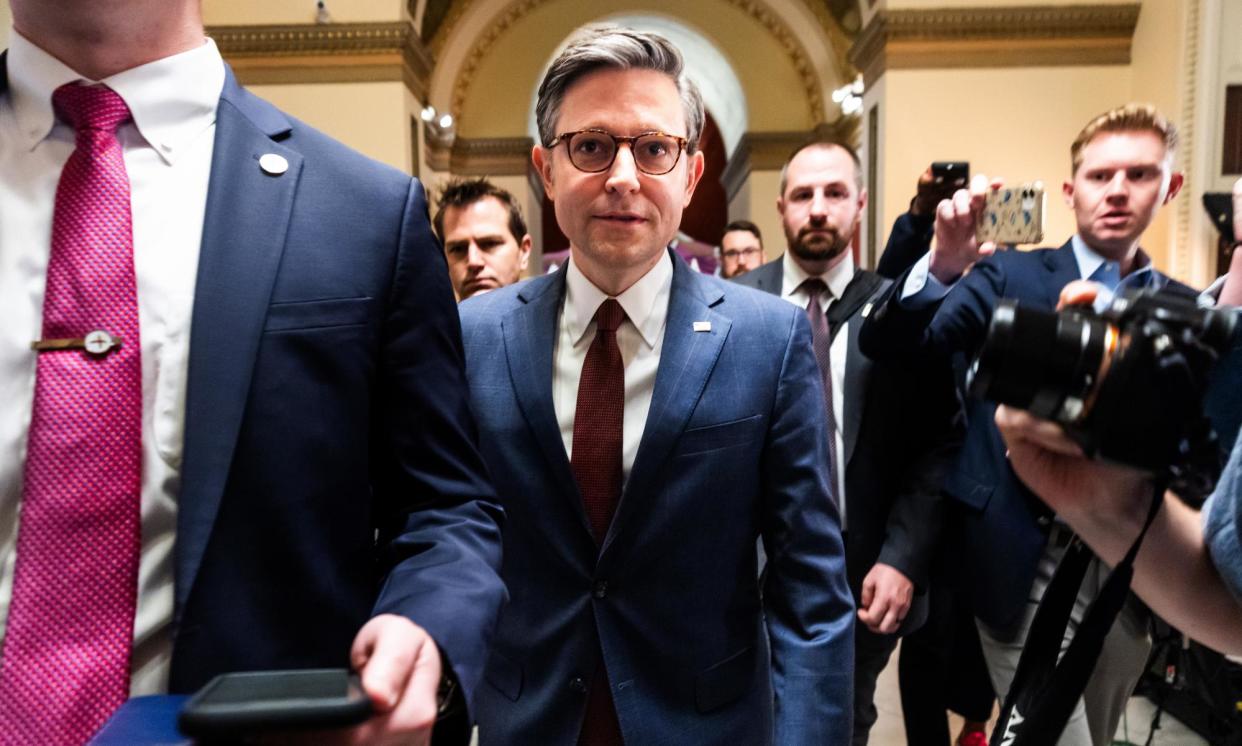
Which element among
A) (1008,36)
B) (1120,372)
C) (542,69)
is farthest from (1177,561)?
(542,69)

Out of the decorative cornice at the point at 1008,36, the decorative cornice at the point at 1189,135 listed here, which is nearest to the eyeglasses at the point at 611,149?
the decorative cornice at the point at 1189,135

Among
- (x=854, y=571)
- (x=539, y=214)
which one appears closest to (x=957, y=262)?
(x=854, y=571)

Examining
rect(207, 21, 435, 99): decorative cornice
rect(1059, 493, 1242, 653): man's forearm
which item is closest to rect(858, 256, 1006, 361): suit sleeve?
rect(1059, 493, 1242, 653): man's forearm

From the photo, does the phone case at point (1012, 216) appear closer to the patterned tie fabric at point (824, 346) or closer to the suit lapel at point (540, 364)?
the patterned tie fabric at point (824, 346)

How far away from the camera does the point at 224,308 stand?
93cm

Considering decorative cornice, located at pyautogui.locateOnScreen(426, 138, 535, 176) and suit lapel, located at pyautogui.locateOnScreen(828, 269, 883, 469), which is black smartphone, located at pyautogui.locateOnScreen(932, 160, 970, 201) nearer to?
suit lapel, located at pyautogui.locateOnScreen(828, 269, 883, 469)

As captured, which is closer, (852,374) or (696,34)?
(852,374)

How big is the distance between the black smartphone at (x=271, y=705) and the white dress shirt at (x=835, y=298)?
1969 mm

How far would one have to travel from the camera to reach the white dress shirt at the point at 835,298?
8.19 ft

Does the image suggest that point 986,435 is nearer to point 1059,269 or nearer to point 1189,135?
point 1059,269

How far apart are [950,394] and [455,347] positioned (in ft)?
6.00

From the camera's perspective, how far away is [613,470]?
149 centimetres

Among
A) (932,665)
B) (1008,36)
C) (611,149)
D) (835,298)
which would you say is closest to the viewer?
(611,149)

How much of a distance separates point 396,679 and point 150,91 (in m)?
0.75
